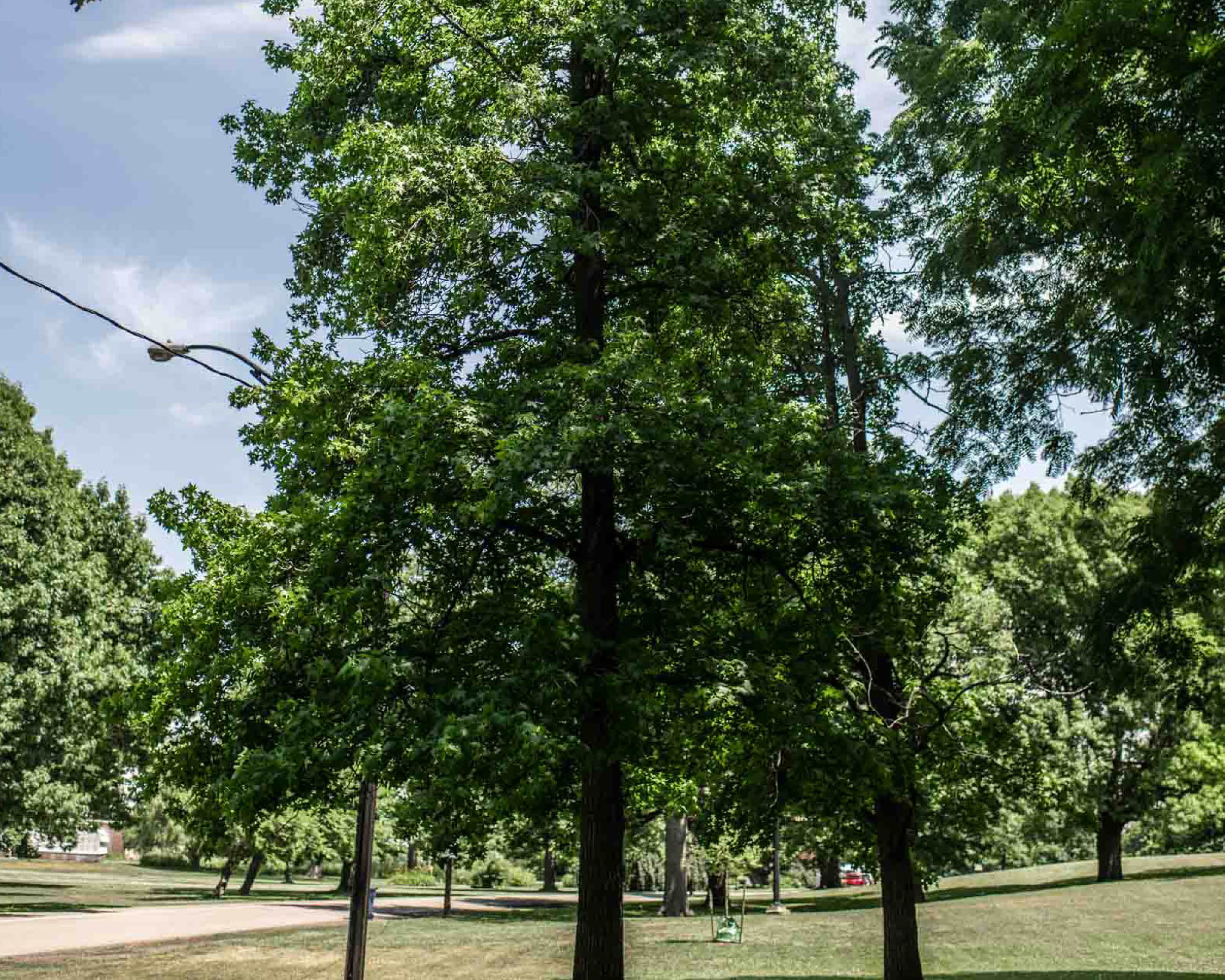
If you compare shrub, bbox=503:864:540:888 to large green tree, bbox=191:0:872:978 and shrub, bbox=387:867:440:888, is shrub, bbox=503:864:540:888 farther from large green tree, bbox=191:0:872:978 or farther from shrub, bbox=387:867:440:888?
large green tree, bbox=191:0:872:978

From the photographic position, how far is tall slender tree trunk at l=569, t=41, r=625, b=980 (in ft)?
35.2

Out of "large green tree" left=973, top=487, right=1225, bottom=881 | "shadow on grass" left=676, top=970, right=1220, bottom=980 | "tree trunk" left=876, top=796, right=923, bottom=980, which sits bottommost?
"shadow on grass" left=676, top=970, right=1220, bottom=980

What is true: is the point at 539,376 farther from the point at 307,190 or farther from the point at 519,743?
the point at 307,190

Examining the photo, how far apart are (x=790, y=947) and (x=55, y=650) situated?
64.7 ft

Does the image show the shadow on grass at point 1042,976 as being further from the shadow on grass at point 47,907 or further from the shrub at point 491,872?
the shrub at point 491,872

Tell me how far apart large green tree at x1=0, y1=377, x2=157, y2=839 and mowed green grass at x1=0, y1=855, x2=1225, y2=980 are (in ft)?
24.8

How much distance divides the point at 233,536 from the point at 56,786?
64.2 ft

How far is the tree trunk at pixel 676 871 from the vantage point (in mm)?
32938

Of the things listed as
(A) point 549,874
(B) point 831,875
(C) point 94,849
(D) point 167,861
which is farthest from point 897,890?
(C) point 94,849

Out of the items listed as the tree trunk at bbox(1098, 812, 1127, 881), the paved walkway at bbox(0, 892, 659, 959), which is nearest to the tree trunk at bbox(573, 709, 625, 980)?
the paved walkway at bbox(0, 892, 659, 959)

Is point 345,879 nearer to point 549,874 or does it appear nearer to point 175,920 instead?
point 549,874

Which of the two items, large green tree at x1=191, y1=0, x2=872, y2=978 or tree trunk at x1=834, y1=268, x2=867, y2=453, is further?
tree trunk at x1=834, y1=268, x2=867, y2=453

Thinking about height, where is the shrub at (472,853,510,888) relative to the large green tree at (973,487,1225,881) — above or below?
below

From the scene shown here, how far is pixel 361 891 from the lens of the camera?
1081 cm
